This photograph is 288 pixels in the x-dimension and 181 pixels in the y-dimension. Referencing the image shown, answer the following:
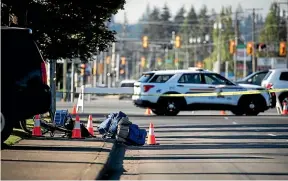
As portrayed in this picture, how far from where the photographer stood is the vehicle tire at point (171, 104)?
3231 centimetres

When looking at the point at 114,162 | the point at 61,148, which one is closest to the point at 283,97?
the point at 61,148

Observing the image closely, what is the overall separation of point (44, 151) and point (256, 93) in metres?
17.8

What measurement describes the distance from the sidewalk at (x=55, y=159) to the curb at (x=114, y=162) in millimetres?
87

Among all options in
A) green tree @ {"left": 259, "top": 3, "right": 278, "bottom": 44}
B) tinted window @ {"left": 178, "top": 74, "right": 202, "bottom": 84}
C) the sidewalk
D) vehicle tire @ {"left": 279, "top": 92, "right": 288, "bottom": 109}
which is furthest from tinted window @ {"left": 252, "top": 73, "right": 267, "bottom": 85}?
green tree @ {"left": 259, "top": 3, "right": 278, "bottom": 44}

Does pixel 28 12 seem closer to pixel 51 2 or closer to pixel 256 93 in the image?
pixel 51 2

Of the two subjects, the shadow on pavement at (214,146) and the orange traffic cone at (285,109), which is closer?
the shadow on pavement at (214,146)

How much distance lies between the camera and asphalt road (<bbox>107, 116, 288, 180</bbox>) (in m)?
13.8

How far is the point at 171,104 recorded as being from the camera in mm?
32500

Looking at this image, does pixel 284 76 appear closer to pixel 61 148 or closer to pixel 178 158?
pixel 178 158

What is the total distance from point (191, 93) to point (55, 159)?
17835 millimetres

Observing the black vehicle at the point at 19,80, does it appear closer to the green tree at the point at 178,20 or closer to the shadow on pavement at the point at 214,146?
the shadow on pavement at the point at 214,146

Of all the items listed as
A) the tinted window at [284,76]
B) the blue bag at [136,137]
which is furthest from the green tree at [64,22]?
the tinted window at [284,76]

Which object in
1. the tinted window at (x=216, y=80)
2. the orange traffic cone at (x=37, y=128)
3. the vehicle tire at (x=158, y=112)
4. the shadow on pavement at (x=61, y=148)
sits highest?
the tinted window at (x=216, y=80)

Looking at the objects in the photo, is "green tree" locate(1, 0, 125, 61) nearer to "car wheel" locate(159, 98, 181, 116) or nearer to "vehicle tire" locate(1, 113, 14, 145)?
"car wheel" locate(159, 98, 181, 116)
